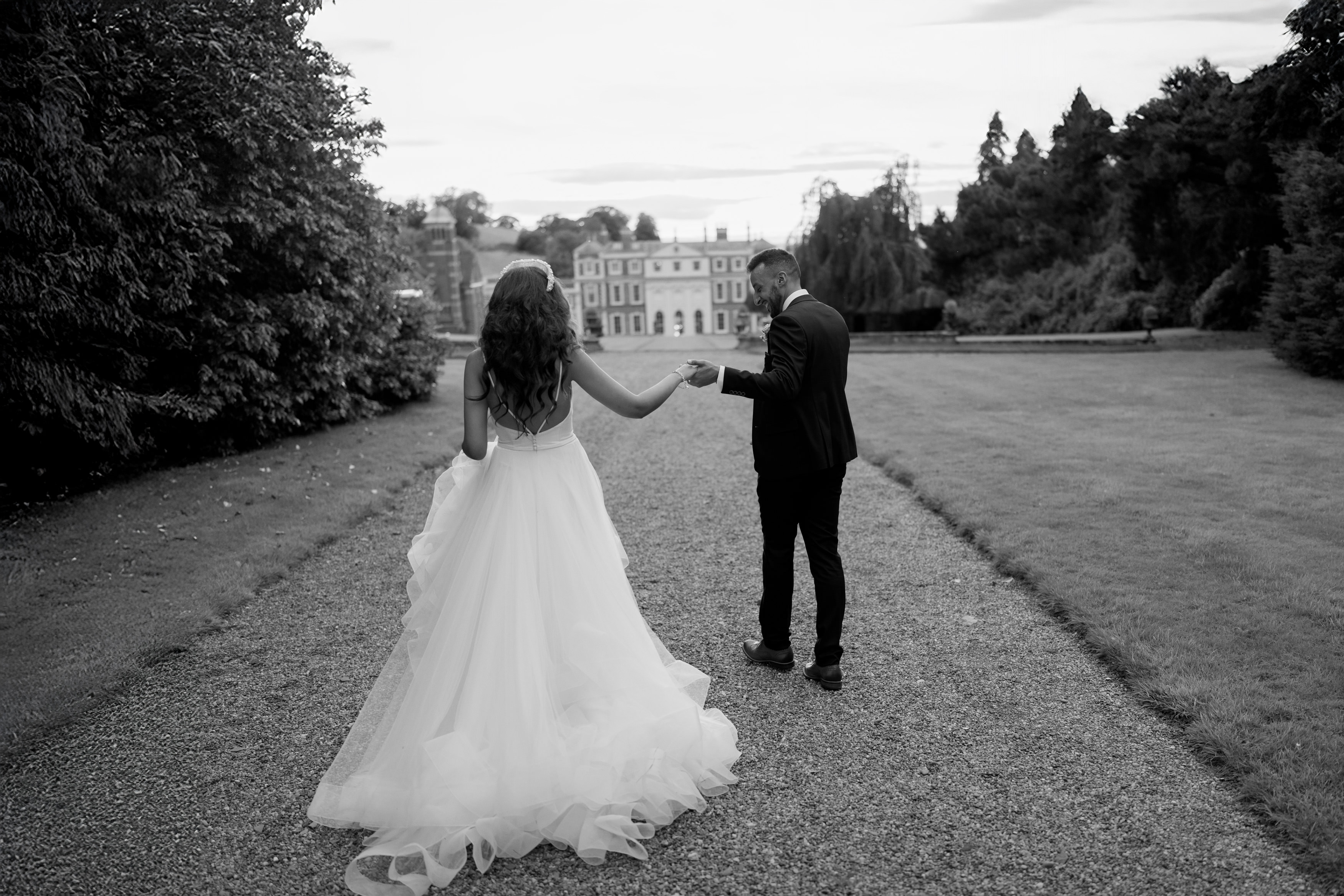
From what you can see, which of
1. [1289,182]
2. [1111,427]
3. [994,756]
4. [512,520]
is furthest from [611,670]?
[1289,182]

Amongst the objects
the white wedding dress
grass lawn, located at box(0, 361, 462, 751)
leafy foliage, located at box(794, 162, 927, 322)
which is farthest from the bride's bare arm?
leafy foliage, located at box(794, 162, 927, 322)

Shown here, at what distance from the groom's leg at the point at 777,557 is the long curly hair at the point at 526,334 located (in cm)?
142

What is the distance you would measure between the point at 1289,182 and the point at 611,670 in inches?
798

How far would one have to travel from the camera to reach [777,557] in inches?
193

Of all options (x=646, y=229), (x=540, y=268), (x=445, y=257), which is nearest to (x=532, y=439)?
(x=540, y=268)

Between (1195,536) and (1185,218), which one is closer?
(1195,536)

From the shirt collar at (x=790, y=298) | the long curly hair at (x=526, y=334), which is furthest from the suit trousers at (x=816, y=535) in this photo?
the long curly hair at (x=526, y=334)

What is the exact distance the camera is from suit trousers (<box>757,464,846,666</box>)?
4.76 meters

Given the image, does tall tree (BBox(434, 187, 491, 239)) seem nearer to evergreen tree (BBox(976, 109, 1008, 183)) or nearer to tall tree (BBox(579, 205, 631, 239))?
tall tree (BBox(579, 205, 631, 239))

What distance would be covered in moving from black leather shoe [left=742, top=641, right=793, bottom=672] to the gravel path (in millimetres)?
66

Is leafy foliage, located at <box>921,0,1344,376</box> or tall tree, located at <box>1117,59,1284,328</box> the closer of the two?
leafy foliage, located at <box>921,0,1344,376</box>

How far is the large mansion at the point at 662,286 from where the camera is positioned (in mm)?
101188

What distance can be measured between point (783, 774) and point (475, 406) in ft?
6.49

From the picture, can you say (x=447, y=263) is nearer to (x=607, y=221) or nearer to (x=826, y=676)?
(x=607, y=221)
